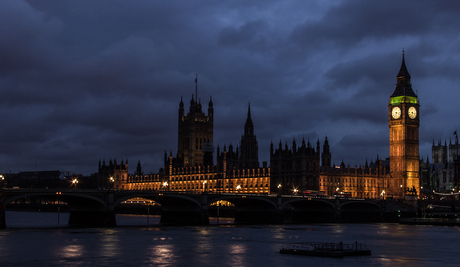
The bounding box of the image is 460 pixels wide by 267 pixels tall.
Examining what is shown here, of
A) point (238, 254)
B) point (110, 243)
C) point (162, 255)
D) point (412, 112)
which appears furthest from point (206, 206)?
point (412, 112)

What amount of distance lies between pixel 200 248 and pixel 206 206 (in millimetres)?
47141

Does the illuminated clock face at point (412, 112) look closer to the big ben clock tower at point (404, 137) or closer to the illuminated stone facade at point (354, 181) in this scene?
the big ben clock tower at point (404, 137)

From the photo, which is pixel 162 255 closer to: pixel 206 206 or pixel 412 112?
pixel 206 206

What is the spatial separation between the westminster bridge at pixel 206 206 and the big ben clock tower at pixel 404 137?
33726mm

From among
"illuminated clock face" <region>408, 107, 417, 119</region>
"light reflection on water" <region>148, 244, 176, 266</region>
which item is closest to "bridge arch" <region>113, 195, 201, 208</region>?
"light reflection on water" <region>148, 244, 176, 266</region>

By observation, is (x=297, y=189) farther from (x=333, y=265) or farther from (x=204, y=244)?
(x=333, y=265)

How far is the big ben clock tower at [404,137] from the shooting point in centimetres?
18338

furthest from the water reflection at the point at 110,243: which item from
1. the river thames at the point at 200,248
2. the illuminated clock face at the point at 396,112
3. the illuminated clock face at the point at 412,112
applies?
the illuminated clock face at the point at 412,112

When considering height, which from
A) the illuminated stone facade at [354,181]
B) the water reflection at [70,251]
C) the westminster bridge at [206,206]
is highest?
the illuminated stone facade at [354,181]

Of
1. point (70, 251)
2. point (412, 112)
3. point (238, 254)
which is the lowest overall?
point (238, 254)

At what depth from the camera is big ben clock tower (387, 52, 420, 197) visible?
602ft

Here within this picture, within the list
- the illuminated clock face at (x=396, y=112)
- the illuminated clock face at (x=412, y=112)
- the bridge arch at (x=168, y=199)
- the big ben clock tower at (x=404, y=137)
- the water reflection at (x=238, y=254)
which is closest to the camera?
the water reflection at (x=238, y=254)

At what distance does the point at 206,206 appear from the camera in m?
118

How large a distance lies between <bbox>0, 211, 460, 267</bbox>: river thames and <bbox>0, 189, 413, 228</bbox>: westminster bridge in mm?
10387
